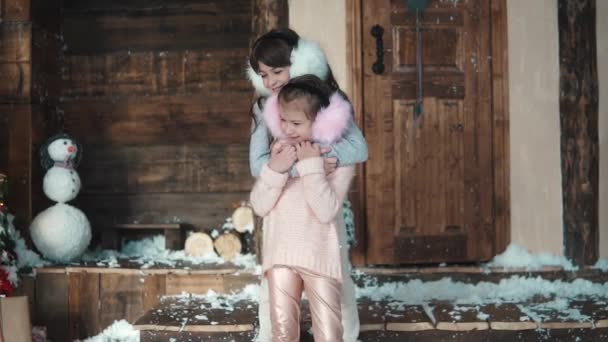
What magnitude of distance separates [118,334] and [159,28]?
223 centimetres

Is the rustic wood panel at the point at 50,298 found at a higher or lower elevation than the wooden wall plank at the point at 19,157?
lower

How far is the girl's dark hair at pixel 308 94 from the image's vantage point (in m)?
2.73

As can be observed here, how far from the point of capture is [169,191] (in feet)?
17.6

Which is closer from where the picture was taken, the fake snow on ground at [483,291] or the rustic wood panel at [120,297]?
the fake snow on ground at [483,291]

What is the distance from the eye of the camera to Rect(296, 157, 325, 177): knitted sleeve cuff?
2744 millimetres

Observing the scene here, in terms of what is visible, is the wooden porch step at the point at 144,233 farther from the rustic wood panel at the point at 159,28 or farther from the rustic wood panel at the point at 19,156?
the rustic wood panel at the point at 159,28

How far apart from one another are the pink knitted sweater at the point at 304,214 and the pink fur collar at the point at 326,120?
109 millimetres

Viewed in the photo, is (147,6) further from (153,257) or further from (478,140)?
(478,140)

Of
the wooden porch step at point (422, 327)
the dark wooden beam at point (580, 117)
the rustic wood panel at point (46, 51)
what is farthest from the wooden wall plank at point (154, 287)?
the dark wooden beam at point (580, 117)

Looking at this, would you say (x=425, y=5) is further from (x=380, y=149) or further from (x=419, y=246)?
(x=419, y=246)

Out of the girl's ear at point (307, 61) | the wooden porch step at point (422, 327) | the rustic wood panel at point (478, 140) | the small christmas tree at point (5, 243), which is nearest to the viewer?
the girl's ear at point (307, 61)

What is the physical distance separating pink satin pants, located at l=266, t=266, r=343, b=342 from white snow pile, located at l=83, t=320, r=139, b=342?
1.89 meters

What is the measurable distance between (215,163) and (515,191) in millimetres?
2099

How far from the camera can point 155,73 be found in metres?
5.32
